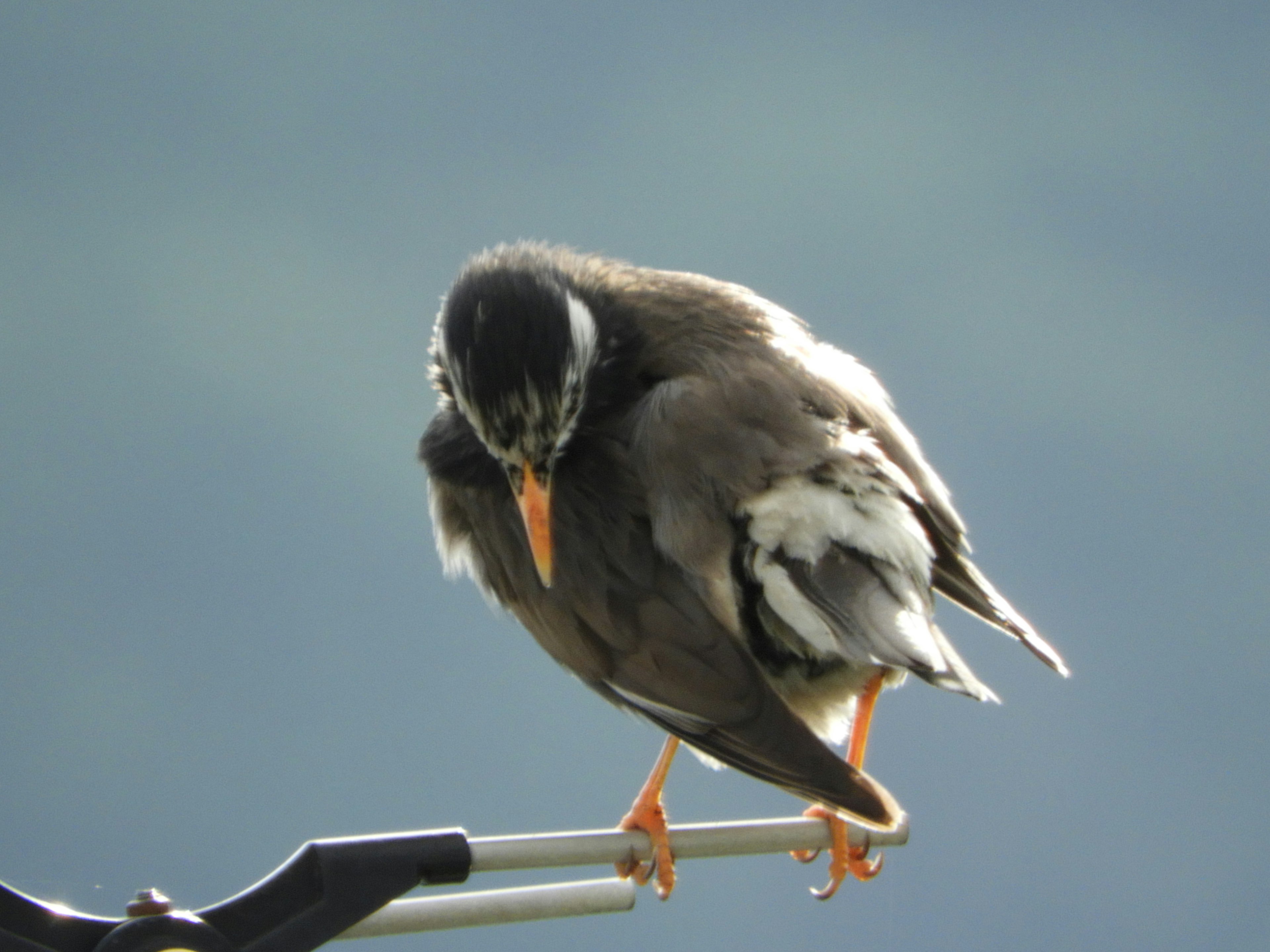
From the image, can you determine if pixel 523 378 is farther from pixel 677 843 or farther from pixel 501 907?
pixel 501 907

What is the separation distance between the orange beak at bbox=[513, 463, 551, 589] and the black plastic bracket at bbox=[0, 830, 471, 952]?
0.96 meters

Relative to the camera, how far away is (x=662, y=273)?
3.14 metres

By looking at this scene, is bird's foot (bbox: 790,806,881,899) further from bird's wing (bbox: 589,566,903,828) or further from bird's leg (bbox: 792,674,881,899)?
bird's wing (bbox: 589,566,903,828)

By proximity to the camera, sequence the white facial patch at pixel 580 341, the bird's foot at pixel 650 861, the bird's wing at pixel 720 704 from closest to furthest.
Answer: the bird's wing at pixel 720 704
the white facial patch at pixel 580 341
the bird's foot at pixel 650 861

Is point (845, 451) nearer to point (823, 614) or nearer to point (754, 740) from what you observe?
point (823, 614)

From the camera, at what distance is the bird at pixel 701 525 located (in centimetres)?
219

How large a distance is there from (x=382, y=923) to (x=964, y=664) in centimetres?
110

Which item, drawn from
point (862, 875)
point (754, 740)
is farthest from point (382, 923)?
point (862, 875)

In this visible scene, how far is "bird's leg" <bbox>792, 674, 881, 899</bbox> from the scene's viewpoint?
2666 mm

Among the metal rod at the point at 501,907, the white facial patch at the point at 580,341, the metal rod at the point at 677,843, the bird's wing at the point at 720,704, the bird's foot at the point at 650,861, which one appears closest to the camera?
the metal rod at the point at 501,907

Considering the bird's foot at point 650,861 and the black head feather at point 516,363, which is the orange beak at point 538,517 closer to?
the black head feather at point 516,363

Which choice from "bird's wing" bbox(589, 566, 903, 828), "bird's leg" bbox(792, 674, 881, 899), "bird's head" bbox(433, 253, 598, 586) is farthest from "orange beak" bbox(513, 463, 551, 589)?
"bird's leg" bbox(792, 674, 881, 899)

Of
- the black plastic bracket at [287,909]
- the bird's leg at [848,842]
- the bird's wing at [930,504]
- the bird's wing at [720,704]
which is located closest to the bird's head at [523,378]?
the bird's wing at [720,704]

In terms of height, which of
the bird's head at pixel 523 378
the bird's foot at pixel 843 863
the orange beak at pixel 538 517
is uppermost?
the bird's head at pixel 523 378
